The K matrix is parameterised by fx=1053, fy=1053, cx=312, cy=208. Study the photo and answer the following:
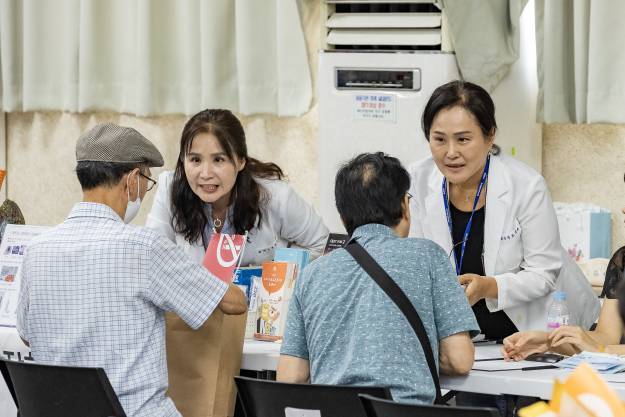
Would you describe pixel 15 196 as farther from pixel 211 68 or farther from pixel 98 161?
pixel 98 161

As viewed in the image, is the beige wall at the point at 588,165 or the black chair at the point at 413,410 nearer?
the black chair at the point at 413,410

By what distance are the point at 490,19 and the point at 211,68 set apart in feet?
4.68

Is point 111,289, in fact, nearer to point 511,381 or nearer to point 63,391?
point 63,391

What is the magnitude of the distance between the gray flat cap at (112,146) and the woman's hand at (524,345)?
1.09 metres

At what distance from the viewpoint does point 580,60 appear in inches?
172

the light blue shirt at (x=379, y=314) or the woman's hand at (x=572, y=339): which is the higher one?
the light blue shirt at (x=379, y=314)

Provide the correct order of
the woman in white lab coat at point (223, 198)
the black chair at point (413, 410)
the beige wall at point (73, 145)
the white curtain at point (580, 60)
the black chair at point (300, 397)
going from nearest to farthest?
1. the black chair at point (413, 410)
2. the black chair at point (300, 397)
3. the woman in white lab coat at point (223, 198)
4. the white curtain at point (580, 60)
5. the beige wall at point (73, 145)

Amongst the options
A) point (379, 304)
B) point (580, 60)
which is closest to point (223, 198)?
point (379, 304)

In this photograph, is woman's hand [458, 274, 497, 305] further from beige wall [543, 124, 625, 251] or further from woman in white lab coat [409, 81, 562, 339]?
beige wall [543, 124, 625, 251]

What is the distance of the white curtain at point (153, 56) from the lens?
5035 millimetres

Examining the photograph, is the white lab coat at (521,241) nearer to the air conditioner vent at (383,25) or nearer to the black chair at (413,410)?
the black chair at (413,410)

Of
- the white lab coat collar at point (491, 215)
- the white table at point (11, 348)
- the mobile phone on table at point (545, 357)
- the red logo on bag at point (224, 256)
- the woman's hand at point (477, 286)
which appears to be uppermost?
the white lab coat collar at point (491, 215)

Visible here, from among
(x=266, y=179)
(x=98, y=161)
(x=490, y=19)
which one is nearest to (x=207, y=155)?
(x=266, y=179)

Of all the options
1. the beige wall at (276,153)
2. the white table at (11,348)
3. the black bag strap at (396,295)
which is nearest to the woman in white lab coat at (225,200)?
the white table at (11,348)
